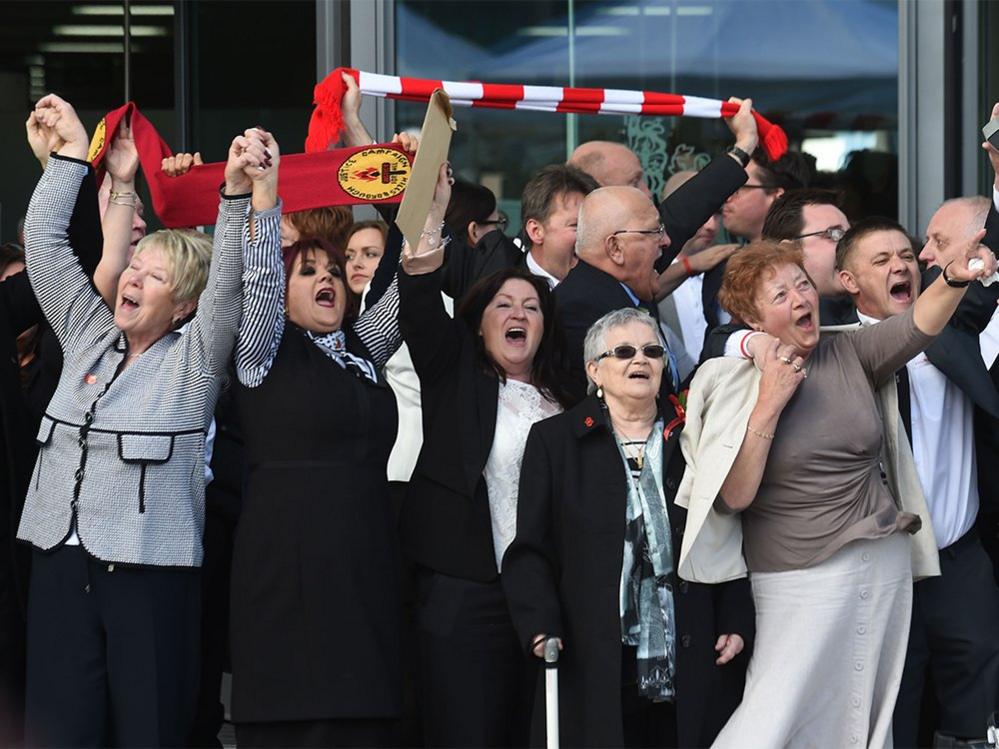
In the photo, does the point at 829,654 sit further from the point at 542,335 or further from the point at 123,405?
the point at 123,405

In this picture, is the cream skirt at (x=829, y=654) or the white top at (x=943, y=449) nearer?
the cream skirt at (x=829, y=654)

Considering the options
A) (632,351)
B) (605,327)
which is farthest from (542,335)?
(632,351)

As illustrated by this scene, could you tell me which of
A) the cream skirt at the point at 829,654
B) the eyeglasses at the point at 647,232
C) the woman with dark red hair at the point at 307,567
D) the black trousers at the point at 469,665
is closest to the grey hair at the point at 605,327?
the eyeglasses at the point at 647,232

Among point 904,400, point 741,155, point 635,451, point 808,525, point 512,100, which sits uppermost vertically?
point 512,100

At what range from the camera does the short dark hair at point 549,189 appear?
634 cm

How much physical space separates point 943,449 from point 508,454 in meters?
1.45

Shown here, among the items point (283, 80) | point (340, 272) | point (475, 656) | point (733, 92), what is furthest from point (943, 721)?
point (283, 80)

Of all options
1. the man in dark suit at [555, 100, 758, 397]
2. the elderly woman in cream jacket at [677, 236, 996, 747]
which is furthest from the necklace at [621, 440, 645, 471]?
the man in dark suit at [555, 100, 758, 397]

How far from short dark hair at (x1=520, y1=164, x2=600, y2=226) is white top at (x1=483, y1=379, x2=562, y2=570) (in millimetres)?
1169

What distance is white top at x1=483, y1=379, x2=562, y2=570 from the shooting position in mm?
5227

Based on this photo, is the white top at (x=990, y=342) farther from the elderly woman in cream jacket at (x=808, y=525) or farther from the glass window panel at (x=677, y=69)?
the glass window panel at (x=677, y=69)

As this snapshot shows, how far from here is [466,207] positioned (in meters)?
6.76

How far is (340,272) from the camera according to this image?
523 cm

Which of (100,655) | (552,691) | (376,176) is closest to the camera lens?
(552,691)
